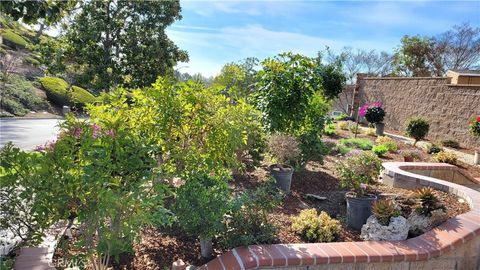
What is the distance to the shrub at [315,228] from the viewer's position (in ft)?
10.1

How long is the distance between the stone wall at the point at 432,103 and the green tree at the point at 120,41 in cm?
911

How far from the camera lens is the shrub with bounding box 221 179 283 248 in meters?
2.75

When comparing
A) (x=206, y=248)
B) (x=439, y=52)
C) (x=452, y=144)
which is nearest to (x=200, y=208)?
(x=206, y=248)

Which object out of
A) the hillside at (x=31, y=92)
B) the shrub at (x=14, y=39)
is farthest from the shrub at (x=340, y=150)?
the shrub at (x=14, y=39)

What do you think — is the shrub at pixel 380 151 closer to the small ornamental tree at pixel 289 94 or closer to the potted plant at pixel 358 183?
the small ornamental tree at pixel 289 94

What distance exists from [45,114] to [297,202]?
15.6 m

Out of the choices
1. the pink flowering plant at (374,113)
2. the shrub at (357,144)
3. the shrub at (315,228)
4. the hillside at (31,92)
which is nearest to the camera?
the shrub at (315,228)

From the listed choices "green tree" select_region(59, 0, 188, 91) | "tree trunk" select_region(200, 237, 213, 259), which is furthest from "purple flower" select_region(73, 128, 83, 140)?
"green tree" select_region(59, 0, 188, 91)

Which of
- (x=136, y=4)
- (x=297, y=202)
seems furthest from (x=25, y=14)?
(x=136, y=4)

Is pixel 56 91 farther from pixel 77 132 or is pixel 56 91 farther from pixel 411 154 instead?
pixel 77 132

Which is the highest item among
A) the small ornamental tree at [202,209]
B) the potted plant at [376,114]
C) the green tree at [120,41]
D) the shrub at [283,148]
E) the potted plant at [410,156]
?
the green tree at [120,41]

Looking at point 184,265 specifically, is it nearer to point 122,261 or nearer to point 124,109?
point 122,261

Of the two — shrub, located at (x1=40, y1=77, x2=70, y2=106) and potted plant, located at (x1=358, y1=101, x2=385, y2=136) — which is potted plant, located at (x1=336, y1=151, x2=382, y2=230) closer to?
potted plant, located at (x1=358, y1=101, x2=385, y2=136)

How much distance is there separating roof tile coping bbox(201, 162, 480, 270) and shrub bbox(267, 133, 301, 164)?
73.2 inches
